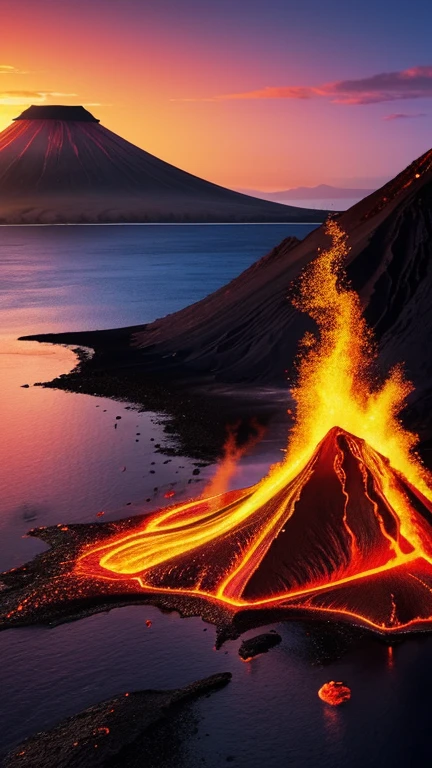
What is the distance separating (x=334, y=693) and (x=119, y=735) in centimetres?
332

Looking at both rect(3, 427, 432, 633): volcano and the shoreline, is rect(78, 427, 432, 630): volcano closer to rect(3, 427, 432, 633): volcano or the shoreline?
rect(3, 427, 432, 633): volcano

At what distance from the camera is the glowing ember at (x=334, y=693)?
1451 cm

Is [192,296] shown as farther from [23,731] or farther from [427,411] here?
[23,731]

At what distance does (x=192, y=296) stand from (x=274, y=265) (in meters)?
40.4

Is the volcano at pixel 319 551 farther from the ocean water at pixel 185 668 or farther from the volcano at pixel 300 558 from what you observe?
the ocean water at pixel 185 668

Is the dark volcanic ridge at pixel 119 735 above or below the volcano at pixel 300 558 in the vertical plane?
below

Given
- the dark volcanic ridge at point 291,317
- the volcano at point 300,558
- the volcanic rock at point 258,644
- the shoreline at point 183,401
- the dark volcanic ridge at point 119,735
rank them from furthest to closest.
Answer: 1. the dark volcanic ridge at point 291,317
2. the shoreline at point 183,401
3. the volcano at point 300,558
4. the volcanic rock at point 258,644
5. the dark volcanic ridge at point 119,735

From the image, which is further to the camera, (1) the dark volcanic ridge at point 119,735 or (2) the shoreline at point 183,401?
(2) the shoreline at point 183,401

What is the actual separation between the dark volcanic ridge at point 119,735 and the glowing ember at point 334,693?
1.72 metres

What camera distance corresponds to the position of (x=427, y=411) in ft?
101

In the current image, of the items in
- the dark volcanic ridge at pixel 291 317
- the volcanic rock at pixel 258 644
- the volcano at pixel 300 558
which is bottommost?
the volcanic rock at pixel 258 644

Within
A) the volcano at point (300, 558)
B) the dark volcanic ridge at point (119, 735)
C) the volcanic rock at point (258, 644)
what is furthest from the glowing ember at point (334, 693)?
the volcano at point (300, 558)

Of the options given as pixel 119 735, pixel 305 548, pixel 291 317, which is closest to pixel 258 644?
pixel 305 548

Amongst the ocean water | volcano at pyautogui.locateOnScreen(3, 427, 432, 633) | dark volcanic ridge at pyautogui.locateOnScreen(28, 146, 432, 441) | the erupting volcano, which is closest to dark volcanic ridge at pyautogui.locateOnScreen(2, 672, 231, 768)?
the ocean water
